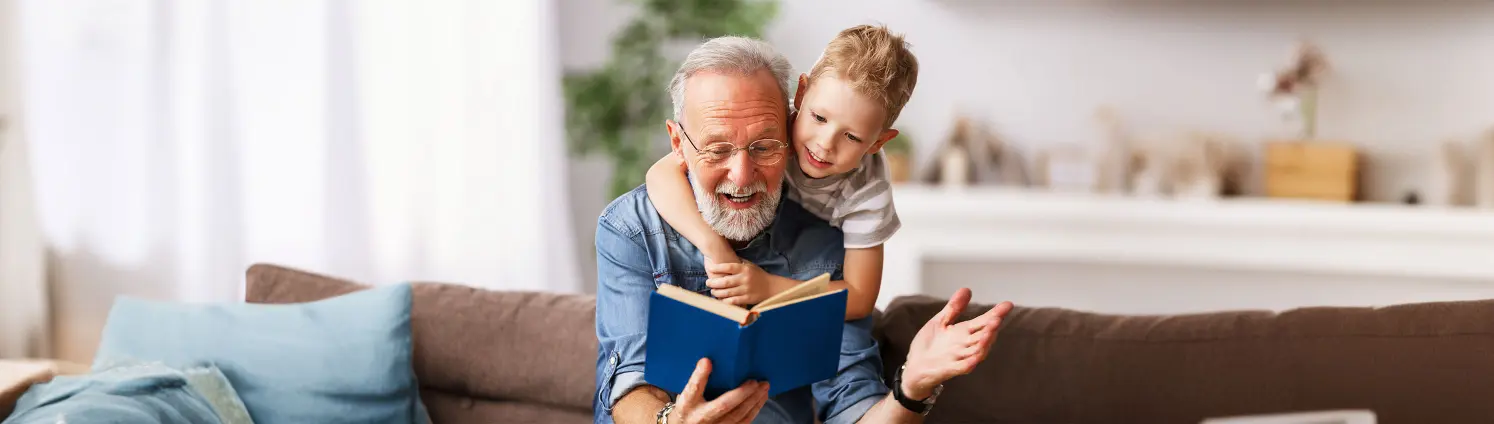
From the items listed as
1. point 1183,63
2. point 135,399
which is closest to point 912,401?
point 135,399

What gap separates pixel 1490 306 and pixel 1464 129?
2.16 metres

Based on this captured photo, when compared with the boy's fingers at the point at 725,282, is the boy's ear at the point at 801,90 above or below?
above

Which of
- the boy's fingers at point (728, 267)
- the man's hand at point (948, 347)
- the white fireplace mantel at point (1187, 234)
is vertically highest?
the boy's fingers at point (728, 267)

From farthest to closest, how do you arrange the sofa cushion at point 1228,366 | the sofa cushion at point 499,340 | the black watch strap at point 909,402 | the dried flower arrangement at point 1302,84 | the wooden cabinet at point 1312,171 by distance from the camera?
the dried flower arrangement at point 1302,84, the wooden cabinet at point 1312,171, the sofa cushion at point 499,340, the sofa cushion at point 1228,366, the black watch strap at point 909,402

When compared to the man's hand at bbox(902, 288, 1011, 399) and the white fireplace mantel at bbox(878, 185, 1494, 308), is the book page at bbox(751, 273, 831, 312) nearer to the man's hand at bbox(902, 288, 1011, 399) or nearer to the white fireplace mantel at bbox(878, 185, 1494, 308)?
the man's hand at bbox(902, 288, 1011, 399)

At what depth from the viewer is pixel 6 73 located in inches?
123

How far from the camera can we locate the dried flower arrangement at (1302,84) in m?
3.70

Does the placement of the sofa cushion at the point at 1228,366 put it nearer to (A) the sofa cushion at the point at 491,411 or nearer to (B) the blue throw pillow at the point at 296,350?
(A) the sofa cushion at the point at 491,411

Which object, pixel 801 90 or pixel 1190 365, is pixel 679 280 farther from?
pixel 1190 365

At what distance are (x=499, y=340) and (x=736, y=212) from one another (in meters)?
0.69

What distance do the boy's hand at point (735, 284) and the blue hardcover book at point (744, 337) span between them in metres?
0.08

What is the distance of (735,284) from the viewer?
60.3 inches

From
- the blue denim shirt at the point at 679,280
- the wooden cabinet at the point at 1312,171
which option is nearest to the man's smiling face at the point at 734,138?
the blue denim shirt at the point at 679,280

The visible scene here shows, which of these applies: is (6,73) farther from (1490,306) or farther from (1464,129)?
(1464,129)
